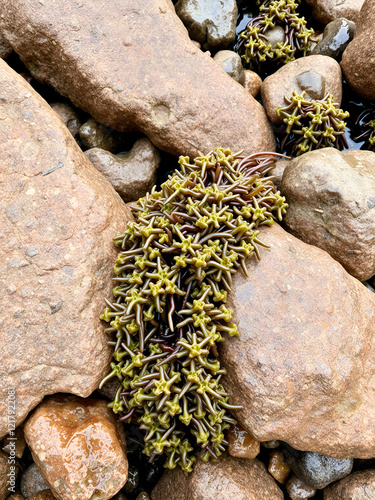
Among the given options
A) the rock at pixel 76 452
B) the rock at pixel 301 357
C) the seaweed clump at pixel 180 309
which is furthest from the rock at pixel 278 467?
the rock at pixel 76 452

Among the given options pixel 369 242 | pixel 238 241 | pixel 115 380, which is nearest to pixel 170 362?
pixel 115 380

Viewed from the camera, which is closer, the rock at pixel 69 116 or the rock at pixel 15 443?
the rock at pixel 15 443

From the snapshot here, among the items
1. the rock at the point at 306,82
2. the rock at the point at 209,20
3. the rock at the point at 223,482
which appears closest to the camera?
the rock at the point at 223,482

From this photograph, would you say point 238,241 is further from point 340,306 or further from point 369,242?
point 369,242

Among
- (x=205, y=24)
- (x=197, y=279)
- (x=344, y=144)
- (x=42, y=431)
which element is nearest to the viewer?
(x=42, y=431)

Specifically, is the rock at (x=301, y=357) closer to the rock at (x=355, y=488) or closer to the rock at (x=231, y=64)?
the rock at (x=355, y=488)

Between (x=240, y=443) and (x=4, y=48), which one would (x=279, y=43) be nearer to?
(x=4, y=48)

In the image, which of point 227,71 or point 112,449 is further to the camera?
point 227,71
